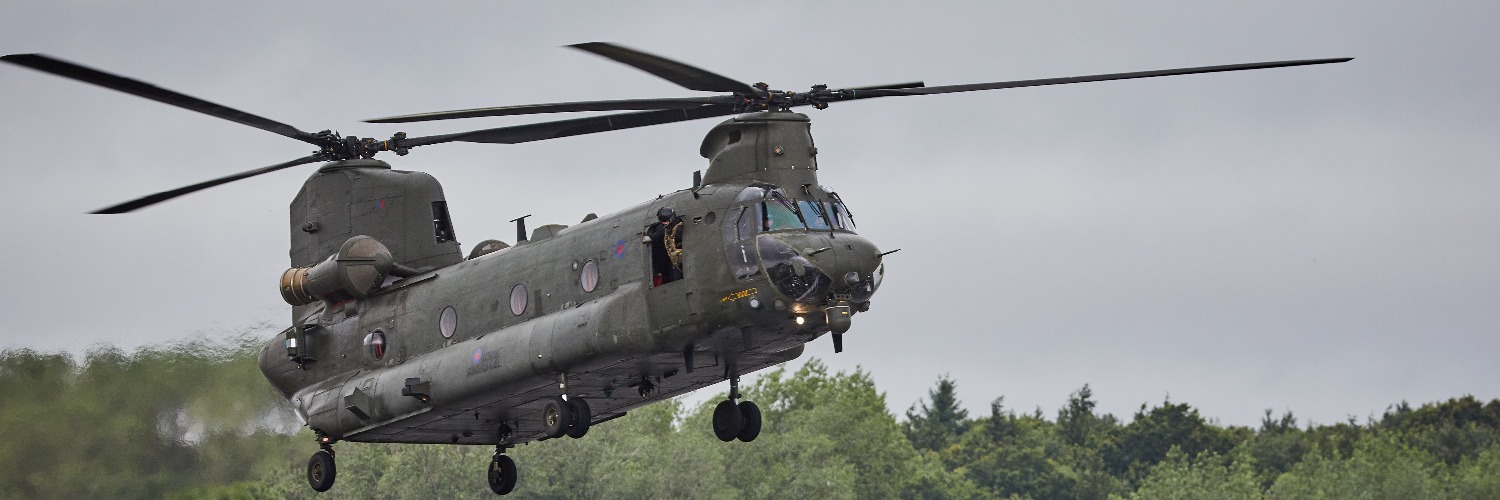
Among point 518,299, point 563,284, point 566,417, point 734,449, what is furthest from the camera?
point 734,449

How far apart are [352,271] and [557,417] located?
20.4 ft

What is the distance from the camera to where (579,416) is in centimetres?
3409

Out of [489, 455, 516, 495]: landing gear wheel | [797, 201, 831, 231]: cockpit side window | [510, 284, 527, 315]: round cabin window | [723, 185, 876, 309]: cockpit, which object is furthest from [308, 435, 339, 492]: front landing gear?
[797, 201, 831, 231]: cockpit side window

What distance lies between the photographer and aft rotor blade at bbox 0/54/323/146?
32969mm

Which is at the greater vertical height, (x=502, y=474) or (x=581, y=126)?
(x=581, y=126)

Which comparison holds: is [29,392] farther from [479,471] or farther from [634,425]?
[634,425]

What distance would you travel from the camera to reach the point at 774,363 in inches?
1361

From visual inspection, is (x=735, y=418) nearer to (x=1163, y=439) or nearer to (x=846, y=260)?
(x=846, y=260)

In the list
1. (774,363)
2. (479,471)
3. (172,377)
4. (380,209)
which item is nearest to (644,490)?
(479,471)

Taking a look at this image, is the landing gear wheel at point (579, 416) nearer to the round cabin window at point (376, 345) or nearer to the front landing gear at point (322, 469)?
the round cabin window at point (376, 345)

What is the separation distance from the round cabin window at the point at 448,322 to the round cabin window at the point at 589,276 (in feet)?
10.1

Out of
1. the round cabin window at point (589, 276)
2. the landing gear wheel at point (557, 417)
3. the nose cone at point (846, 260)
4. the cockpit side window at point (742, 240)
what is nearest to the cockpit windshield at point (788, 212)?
the cockpit side window at point (742, 240)

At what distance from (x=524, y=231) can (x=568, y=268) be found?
315cm

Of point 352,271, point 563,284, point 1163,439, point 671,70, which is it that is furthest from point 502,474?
point 1163,439
